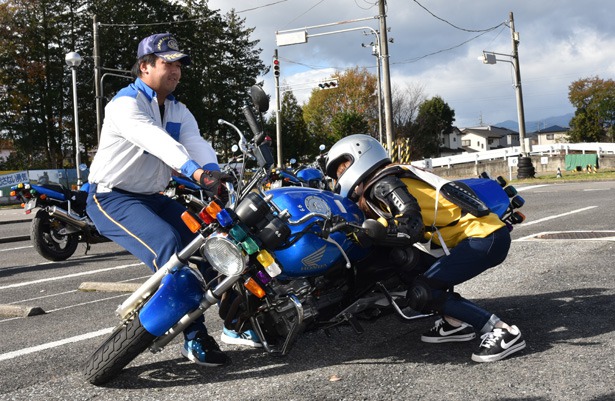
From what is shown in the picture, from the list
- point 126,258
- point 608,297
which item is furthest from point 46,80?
point 608,297

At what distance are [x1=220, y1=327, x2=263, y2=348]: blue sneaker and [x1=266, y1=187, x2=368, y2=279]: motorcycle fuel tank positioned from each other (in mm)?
882

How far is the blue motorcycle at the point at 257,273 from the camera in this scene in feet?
11.1

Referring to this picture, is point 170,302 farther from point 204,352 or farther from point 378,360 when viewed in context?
point 378,360

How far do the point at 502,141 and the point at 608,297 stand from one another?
489 ft

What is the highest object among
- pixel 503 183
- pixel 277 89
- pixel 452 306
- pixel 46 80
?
pixel 46 80

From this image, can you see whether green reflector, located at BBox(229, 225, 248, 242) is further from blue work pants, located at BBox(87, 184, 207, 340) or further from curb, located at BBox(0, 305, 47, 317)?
curb, located at BBox(0, 305, 47, 317)

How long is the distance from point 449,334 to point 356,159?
127cm

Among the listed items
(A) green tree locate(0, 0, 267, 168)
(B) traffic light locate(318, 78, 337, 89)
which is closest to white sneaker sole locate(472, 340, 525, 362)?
(B) traffic light locate(318, 78, 337, 89)

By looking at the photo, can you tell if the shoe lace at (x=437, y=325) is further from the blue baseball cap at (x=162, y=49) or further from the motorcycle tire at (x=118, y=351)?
the blue baseball cap at (x=162, y=49)

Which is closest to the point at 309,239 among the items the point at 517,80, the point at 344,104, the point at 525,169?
the point at 525,169

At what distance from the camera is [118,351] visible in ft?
11.6

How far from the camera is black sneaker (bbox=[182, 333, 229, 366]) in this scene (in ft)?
12.7

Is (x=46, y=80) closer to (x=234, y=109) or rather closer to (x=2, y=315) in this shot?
(x=234, y=109)

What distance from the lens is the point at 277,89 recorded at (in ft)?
114
